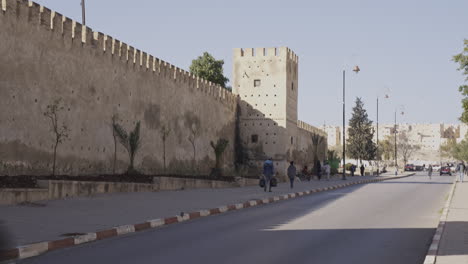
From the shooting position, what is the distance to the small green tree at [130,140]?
963 inches

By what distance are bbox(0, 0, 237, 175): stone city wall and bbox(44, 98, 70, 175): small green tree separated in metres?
0.16

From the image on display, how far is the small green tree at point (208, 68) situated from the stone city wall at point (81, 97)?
72.2 ft

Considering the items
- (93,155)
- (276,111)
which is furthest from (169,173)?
(276,111)

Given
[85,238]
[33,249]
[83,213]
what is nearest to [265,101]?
[83,213]

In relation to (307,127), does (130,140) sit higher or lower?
lower

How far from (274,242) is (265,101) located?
32806 mm

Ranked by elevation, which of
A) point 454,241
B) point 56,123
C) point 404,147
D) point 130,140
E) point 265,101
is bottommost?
point 454,241

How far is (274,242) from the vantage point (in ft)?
30.4

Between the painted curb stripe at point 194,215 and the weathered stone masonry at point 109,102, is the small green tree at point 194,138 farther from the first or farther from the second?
the painted curb stripe at point 194,215

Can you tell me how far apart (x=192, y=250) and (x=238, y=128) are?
33.4m

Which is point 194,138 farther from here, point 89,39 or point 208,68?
point 208,68

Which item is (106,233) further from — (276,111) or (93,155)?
(276,111)

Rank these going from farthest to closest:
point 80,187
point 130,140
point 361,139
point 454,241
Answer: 1. point 361,139
2. point 130,140
3. point 80,187
4. point 454,241

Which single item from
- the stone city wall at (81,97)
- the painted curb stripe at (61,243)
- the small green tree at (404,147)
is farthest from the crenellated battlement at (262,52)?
the small green tree at (404,147)
